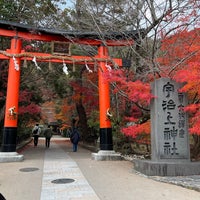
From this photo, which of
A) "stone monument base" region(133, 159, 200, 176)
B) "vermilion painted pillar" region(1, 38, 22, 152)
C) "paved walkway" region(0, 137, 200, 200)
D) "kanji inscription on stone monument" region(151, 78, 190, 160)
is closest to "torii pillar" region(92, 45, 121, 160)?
"paved walkway" region(0, 137, 200, 200)

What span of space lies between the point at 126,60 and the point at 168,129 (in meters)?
6.34

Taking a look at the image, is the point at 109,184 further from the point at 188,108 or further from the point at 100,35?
the point at 100,35

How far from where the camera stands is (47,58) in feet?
44.1

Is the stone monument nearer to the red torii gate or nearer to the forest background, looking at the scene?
the forest background

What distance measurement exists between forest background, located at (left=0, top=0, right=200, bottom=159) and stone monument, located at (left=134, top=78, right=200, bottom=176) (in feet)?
1.24

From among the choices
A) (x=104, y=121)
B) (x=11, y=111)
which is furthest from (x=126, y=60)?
(x=11, y=111)

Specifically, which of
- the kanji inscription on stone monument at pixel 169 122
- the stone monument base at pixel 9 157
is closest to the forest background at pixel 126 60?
the kanji inscription on stone monument at pixel 169 122

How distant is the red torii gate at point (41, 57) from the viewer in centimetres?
1252

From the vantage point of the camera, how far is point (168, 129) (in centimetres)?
905

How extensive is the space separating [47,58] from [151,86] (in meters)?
6.46

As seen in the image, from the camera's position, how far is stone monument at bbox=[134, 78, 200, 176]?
28.9ft

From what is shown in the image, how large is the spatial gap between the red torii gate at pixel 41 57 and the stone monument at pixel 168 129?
3.88m

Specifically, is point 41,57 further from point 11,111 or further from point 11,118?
point 11,118

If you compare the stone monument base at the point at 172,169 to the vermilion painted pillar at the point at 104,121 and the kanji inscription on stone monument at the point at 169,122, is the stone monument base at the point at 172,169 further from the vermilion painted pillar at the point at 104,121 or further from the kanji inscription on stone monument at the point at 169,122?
the vermilion painted pillar at the point at 104,121
